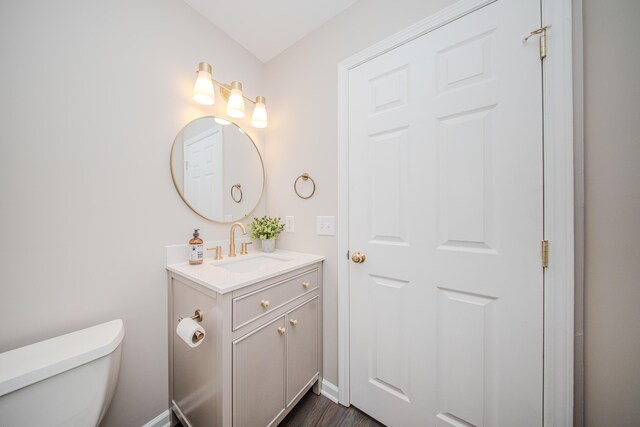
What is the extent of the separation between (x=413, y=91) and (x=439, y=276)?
911 mm

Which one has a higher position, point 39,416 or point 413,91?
point 413,91

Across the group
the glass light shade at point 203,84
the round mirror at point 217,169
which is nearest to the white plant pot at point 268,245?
the round mirror at point 217,169

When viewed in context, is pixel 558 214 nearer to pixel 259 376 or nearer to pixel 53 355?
pixel 259 376

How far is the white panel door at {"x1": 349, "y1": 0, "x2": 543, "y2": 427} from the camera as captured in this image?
829 mm

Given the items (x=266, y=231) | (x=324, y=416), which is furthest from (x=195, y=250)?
(x=324, y=416)

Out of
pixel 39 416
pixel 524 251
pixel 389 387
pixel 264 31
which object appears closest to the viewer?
pixel 39 416

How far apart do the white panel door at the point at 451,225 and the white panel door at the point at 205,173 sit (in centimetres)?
89

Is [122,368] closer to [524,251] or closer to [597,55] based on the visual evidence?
[524,251]

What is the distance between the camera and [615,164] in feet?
2.37

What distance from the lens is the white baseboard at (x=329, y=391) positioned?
1322 millimetres

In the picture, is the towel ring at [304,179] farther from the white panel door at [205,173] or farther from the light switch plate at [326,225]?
the white panel door at [205,173]

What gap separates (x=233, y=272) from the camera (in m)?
1.15

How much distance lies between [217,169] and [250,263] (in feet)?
2.23

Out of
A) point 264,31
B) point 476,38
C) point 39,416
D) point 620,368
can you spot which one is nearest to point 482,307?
point 620,368
